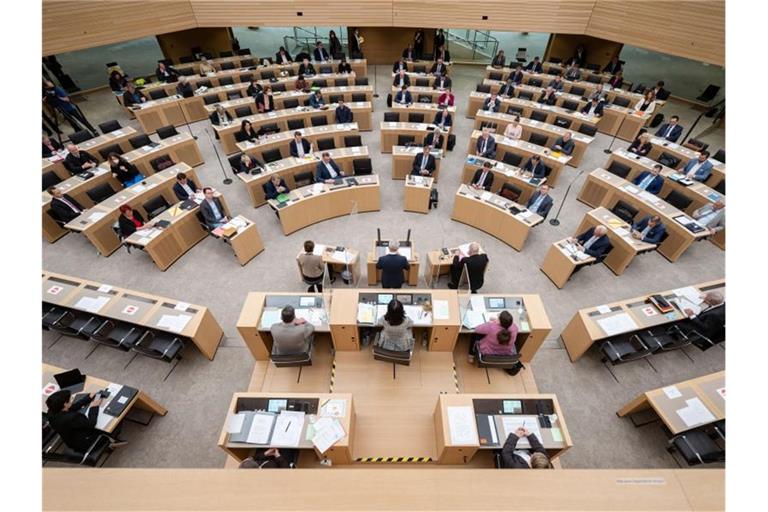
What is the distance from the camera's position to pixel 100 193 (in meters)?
8.85

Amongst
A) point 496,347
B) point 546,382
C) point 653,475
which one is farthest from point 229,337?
point 653,475

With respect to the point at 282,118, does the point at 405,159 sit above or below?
below

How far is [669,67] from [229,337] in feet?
87.1

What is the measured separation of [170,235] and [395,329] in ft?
21.2

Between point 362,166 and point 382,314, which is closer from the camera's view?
point 382,314

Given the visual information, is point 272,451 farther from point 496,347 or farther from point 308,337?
point 496,347

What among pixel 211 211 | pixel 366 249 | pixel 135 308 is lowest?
pixel 135 308

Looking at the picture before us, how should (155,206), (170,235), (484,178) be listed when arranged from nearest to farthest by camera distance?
(170,235) → (155,206) → (484,178)

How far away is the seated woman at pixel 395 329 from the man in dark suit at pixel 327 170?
5.67 metres

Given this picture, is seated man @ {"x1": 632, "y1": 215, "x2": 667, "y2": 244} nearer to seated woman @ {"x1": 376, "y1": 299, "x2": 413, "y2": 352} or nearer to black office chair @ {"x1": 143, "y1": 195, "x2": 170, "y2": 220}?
seated woman @ {"x1": 376, "y1": 299, "x2": 413, "y2": 352}

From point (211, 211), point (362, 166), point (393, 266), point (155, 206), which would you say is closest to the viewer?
point (393, 266)

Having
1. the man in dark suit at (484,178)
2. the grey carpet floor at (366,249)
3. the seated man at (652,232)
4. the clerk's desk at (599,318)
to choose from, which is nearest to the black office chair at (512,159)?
the man in dark suit at (484,178)

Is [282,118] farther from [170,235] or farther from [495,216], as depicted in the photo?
[495,216]

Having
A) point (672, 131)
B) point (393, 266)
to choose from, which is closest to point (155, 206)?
point (393, 266)
